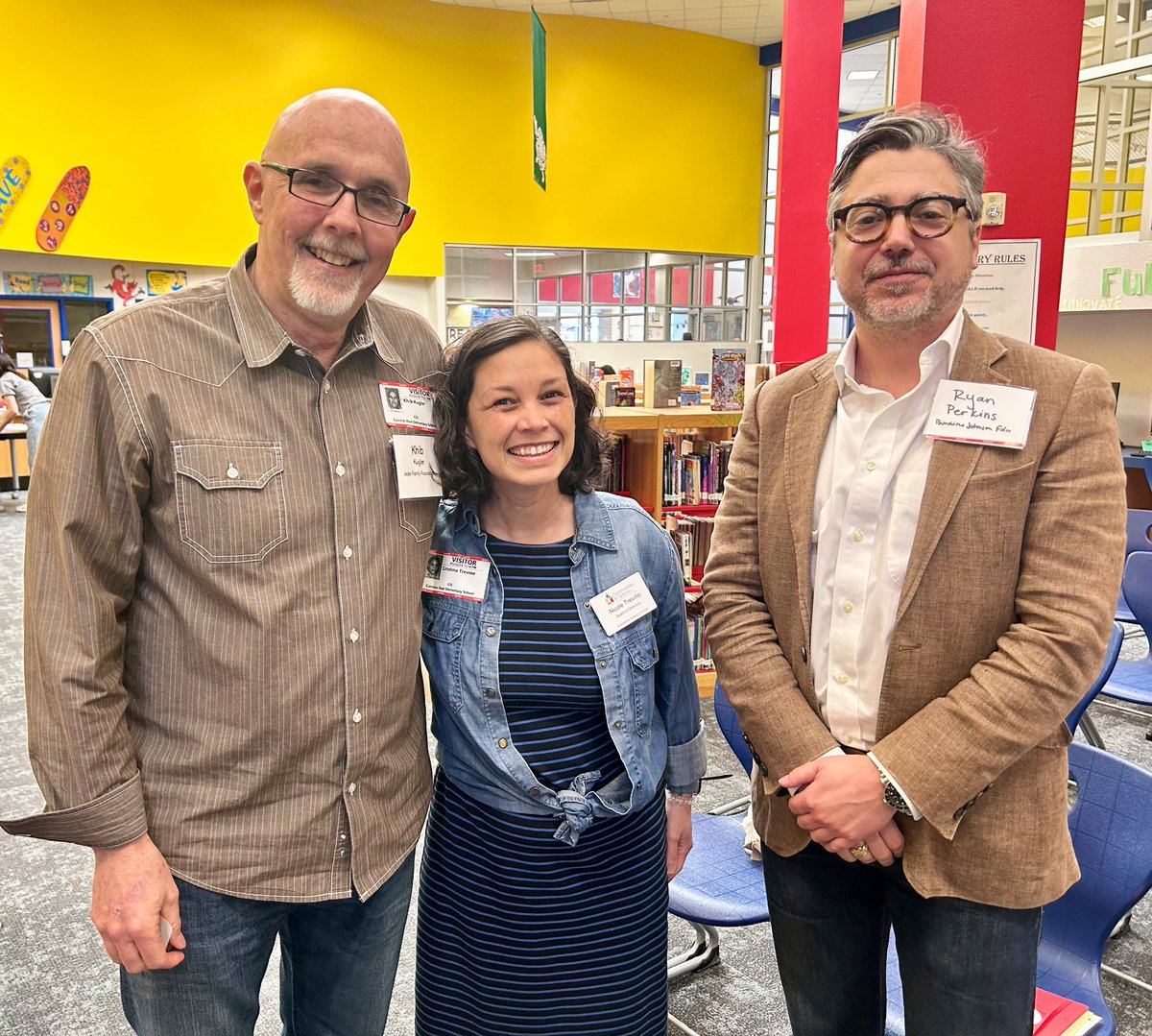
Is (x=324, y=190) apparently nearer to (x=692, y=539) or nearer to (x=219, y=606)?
(x=219, y=606)

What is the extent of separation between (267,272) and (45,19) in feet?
36.7

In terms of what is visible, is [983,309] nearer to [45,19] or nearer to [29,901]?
[29,901]

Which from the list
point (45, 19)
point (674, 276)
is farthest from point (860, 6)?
point (45, 19)

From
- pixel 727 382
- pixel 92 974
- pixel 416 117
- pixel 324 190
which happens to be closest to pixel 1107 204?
pixel 727 382

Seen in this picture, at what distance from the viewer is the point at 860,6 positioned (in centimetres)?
1218

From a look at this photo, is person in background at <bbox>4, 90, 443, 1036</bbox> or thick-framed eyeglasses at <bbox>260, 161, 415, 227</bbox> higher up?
thick-framed eyeglasses at <bbox>260, 161, 415, 227</bbox>

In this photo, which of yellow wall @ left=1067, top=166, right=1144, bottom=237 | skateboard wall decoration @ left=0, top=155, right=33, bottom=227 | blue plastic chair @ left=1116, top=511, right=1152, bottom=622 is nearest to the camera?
blue plastic chair @ left=1116, top=511, right=1152, bottom=622

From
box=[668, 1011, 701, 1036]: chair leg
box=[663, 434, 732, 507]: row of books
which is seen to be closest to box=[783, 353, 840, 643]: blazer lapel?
box=[668, 1011, 701, 1036]: chair leg

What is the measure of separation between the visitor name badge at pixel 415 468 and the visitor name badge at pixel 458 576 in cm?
14

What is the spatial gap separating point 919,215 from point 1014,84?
1710 millimetres

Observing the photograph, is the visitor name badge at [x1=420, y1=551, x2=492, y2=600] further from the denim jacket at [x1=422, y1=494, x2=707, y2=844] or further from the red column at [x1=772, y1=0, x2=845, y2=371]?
the red column at [x1=772, y1=0, x2=845, y2=371]

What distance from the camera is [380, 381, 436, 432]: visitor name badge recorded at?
1500 mm

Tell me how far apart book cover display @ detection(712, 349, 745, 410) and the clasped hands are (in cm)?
360

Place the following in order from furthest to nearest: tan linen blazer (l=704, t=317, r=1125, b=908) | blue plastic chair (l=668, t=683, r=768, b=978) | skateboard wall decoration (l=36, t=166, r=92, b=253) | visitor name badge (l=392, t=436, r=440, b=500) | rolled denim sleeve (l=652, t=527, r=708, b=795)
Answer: skateboard wall decoration (l=36, t=166, r=92, b=253), blue plastic chair (l=668, t=683, r=768, b=978), rolled denim sleeve (l=652, t=527, r=708, b=795), visitor name badge (l=392, t=436, r=440, b=500), tan linen blazer (l=704, t=317, r=1125, b=908)
